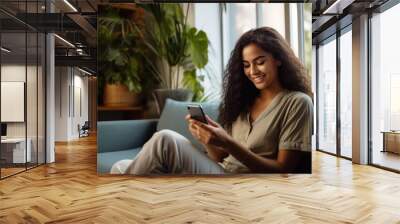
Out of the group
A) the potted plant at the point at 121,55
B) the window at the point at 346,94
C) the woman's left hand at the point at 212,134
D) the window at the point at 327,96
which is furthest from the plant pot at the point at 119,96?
the window at the point at 327,96

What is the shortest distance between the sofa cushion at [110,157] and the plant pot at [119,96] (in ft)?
2.13

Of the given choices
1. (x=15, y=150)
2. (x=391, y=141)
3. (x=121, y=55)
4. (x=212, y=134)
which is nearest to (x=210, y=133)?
(x=212, y=134)

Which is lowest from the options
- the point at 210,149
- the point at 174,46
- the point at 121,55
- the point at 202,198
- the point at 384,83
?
the point at 202,198

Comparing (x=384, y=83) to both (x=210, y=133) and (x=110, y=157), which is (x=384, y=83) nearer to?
(x=210, y=133)

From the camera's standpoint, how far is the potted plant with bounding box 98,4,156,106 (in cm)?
527

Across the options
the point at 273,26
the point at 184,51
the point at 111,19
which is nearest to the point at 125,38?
the point at 111,19

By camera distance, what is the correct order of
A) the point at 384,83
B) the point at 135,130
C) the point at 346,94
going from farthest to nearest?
the point at 346,94
the point at 384,83
the point at 135,130

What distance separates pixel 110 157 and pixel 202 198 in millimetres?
1597

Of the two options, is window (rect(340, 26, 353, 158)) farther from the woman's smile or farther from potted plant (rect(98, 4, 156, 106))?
potted plant (rect(98, 4, 156, 106))

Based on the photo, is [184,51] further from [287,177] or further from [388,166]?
[388,166]

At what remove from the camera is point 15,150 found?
6.64 m

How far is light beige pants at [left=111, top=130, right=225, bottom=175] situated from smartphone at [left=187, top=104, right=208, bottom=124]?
13.0 inches

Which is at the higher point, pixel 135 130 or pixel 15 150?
pixel 135 130

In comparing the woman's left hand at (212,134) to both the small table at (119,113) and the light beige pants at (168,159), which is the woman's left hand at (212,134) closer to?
the light beige pants at (168,159)
